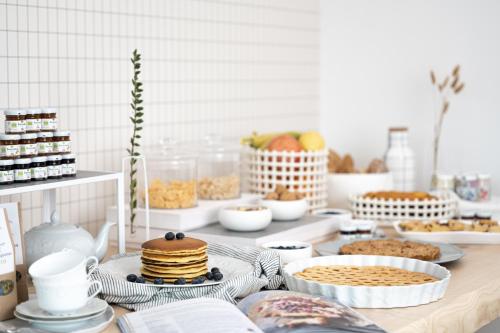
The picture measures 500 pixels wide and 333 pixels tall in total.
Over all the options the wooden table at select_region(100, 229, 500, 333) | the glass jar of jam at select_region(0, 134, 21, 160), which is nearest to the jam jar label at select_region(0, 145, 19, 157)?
the glass jar of jam at select_region(0, 134, 21, 160)

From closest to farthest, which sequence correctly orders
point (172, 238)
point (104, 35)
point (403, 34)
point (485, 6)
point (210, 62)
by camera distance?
1. point (172, 238)
2. point (104, 35)
3. point (210, 62)
4. point (485, 6)
5. point (403, 34)

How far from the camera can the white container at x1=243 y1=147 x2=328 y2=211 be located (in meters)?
2.48

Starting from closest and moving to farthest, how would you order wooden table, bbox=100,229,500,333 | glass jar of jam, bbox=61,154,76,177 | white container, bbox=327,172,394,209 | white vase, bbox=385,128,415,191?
wooden table, bbox=100,229,500,333
glass jar of jam, bbox=61,154,76,177
white container, bbox=327,172,394,209
white vase, bbox=385,128,415,191

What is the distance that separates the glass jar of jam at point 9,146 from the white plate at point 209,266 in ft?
0.98

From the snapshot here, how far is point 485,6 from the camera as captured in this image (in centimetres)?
288

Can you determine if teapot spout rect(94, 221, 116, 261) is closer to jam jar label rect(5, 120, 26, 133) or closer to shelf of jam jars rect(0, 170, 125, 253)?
shelf of jam jars rect(0, 170, 125, 253)

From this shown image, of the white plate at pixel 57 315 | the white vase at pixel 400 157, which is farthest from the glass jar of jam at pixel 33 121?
the white vase at pixel 400 157

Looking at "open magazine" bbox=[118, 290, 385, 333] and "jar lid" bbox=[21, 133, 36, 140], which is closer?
"open magazine" bbox=[118, 290, 385, 333]

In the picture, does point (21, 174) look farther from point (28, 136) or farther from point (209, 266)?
point (209, 266)

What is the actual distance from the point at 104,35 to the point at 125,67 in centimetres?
12

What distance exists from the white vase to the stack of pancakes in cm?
137

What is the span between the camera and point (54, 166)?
169 cm

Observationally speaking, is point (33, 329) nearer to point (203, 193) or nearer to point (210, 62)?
point (203, 193)

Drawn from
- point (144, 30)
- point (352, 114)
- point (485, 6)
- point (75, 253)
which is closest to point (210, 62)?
point (144, 30)
